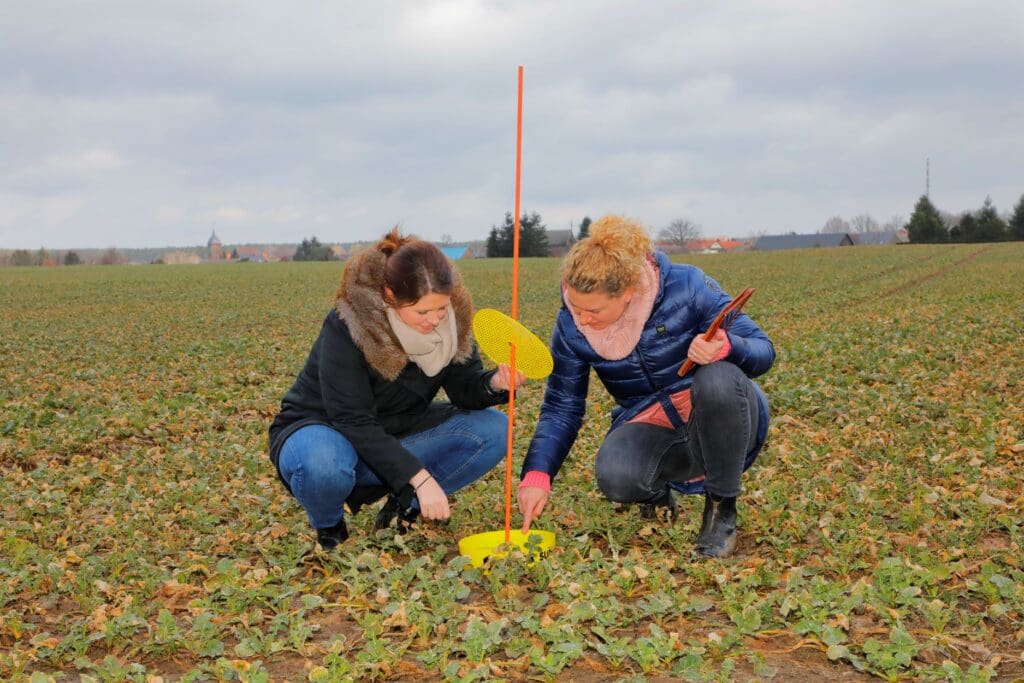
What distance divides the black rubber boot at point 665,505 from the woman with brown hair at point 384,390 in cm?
96

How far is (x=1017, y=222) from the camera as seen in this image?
65.8 m

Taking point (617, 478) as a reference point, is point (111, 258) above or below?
above

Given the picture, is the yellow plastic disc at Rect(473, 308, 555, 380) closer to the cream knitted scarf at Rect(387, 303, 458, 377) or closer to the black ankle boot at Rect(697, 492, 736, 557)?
the cream knitted scarf at Rect(387, 303, 458, 377)

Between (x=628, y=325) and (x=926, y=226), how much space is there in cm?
7244

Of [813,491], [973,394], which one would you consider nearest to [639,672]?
[813,491]

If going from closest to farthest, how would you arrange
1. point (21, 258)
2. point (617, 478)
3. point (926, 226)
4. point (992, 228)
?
1. point (617, 478)
2. point (992, 228)
3. point (926, 226)
4. point (21, 258)

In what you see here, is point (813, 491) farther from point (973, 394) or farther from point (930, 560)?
point (973, 394)

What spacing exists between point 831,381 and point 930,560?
5.54 m

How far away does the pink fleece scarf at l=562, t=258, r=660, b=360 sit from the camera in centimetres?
413

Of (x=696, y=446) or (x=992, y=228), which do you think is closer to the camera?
(x=696, y=446)

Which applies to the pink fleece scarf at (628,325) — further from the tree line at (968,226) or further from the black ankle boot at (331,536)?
the tree line at (968,226)

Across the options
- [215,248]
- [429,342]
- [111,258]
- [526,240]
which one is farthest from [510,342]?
[215,248]

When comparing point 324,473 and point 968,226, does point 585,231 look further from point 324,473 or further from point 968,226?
point 968,226

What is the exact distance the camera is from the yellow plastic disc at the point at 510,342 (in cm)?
389
